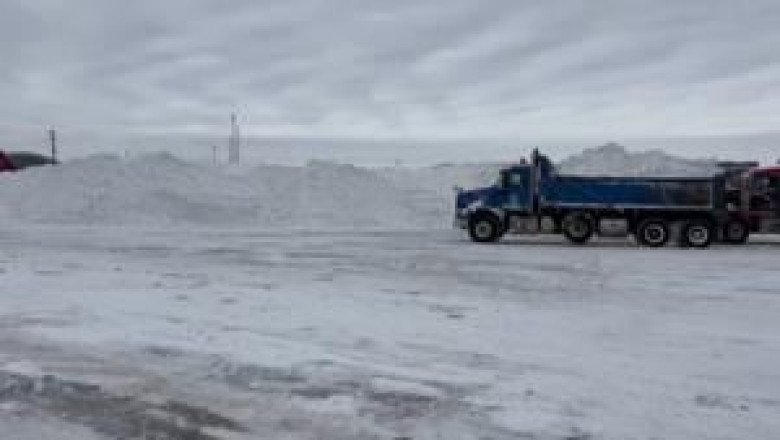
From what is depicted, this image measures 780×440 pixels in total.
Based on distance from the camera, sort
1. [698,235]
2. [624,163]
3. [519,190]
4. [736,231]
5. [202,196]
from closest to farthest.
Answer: [698,235]
[519,190]
[736,231]
[202,196]
[624,163]

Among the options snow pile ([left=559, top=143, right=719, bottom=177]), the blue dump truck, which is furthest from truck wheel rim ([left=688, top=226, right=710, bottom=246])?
snow pile ([left=559, top=143, right=719, bottom=177])

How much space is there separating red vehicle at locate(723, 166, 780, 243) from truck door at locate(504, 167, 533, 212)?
5.49 m

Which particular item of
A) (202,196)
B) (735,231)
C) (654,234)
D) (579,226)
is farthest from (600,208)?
(202,196)

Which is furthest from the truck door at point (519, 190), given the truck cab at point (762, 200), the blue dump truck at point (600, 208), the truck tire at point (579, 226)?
the truck cab at point (762, 200)

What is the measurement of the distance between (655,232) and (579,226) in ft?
6.70

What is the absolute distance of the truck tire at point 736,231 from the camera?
31078 mm

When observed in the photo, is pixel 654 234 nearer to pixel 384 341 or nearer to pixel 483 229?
pixel 483 229

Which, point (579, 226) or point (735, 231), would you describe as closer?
point (579, 226)

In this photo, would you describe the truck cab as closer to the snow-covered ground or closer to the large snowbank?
the snow-covered ground

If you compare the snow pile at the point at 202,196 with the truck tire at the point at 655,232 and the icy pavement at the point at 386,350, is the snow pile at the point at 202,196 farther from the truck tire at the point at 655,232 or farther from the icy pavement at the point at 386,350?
the icy pavement at the point at 386,350

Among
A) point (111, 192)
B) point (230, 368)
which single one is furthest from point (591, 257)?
point (111, 192)

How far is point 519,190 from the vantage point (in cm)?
3117

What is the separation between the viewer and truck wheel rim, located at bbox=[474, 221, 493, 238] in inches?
1234

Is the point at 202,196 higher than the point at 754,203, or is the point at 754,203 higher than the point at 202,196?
the point at 202,196
